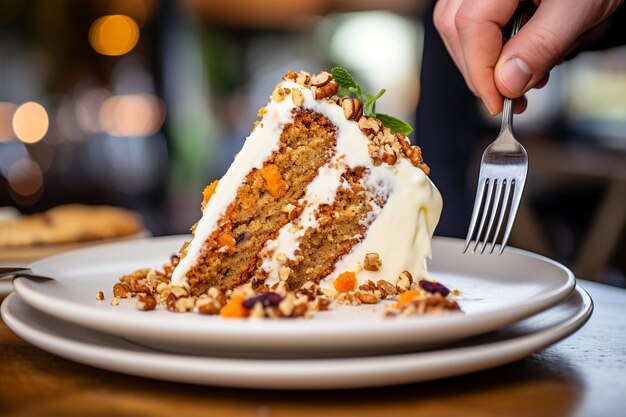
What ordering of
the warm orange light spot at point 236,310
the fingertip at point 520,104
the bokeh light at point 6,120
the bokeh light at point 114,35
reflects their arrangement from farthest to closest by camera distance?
the bokeh light at point 114,35 < the bokeh light at point 6,120 < the fingertip at point 520,104 < the warm orange light spot at point 236,310

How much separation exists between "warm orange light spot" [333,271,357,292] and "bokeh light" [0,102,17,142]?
7.20 metres

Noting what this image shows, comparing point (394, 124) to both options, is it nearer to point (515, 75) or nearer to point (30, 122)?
point (515, 75)

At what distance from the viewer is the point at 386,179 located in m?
1.54

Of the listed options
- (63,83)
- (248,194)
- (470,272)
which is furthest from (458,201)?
(63,83)

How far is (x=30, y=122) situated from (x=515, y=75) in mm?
7533

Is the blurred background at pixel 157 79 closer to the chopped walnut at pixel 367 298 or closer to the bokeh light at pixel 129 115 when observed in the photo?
the bokeh light at pixel 129 115

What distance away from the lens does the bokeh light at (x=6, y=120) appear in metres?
7.96

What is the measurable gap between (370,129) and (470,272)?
42 cm

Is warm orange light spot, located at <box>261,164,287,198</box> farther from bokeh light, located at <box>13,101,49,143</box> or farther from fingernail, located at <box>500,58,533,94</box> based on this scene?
bokeh light, located at <box>13,101,49,143</box>

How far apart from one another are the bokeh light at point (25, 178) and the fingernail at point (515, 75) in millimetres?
6378

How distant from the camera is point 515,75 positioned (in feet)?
5.08

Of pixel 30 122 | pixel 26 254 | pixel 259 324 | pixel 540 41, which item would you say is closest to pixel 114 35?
pixel 30 122

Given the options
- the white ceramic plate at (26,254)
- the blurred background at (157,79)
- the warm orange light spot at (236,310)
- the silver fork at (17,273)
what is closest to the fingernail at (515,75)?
the warm orange light spot at (236,310)

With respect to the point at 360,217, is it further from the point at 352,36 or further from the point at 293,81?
the point at 352,36
